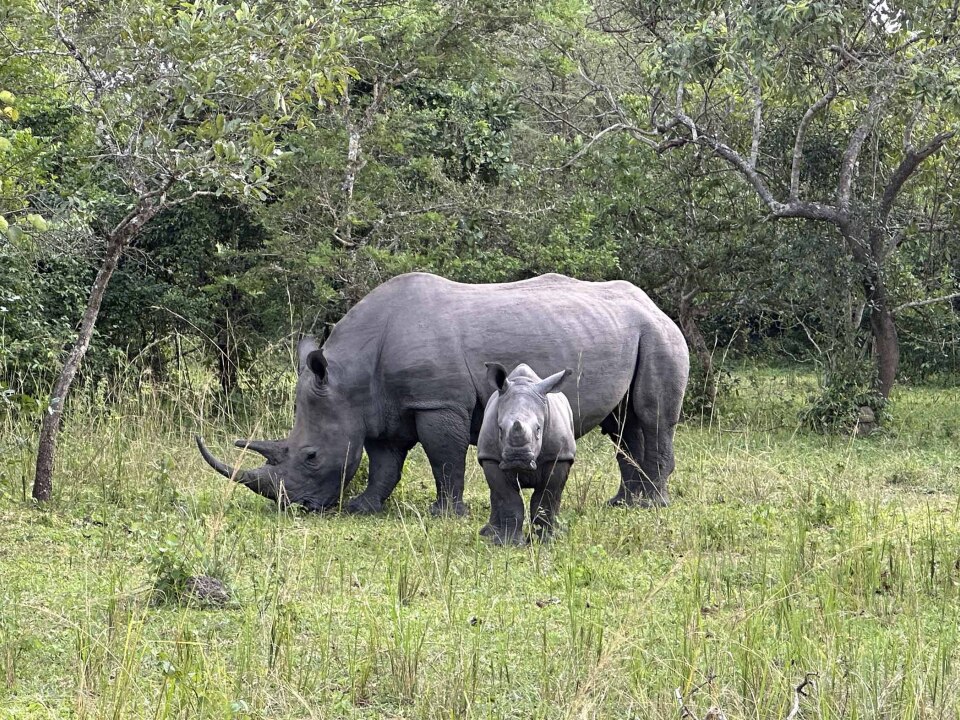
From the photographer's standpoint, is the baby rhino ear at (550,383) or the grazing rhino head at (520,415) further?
the baby rhino ear at (550,383)

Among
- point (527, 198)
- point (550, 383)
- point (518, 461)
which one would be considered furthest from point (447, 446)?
point (527, 198)

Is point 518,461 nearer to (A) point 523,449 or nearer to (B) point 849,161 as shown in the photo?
(A) point 523,449

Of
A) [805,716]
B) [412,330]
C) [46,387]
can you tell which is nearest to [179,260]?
[46,387]

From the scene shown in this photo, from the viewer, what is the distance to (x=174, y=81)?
26.5ft

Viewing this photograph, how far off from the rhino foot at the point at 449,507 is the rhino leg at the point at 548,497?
1.02 meters

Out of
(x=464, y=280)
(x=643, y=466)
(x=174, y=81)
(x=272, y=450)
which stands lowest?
(x=643, y=466)

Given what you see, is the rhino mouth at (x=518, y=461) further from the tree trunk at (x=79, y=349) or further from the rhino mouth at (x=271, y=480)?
the tree trunk at (x=79, y=349)

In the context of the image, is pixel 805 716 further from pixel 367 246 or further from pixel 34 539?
pixel 367 246

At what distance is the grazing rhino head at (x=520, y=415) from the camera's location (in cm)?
732

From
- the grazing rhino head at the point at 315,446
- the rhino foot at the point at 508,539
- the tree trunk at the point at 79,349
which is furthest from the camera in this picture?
the grazing rhino head at the point at 315,446

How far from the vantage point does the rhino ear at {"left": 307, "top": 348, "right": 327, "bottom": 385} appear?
8852 mm

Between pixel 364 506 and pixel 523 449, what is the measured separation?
2112mm

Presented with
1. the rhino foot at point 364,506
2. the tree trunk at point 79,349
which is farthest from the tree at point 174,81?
the rhino foot at point 364,506

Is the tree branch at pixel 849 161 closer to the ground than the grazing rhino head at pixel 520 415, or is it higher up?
higher up
